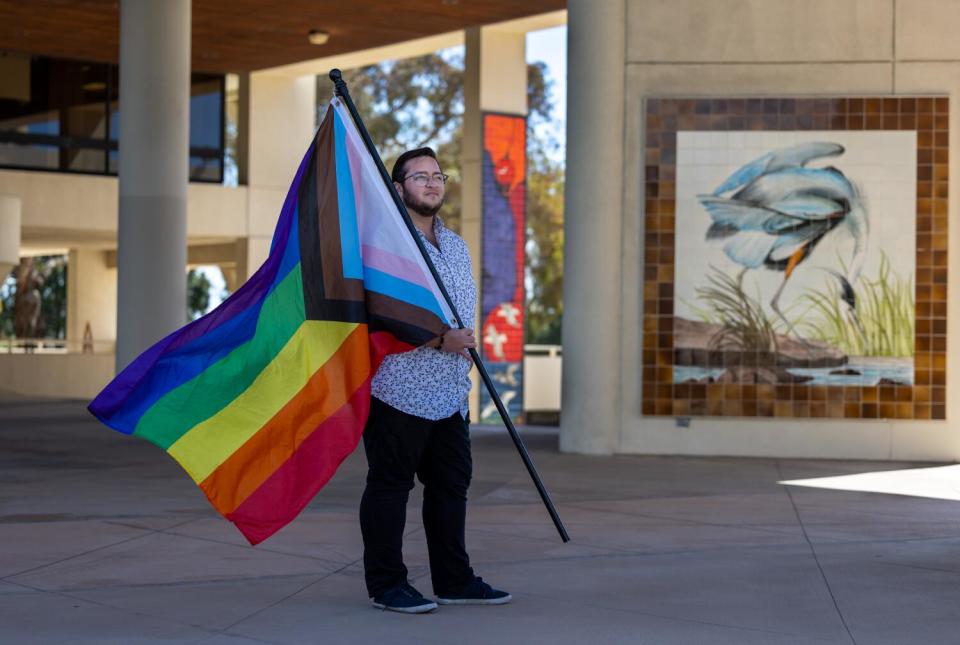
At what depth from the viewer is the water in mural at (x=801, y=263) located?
12.4m

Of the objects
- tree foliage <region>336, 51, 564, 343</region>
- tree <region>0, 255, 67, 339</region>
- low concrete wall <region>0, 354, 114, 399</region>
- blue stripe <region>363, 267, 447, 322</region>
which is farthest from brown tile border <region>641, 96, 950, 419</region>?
tree <region>0, 255, 67, 339</region>

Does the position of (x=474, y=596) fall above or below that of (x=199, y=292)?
below

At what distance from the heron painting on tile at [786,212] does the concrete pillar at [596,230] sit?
940 millimetres

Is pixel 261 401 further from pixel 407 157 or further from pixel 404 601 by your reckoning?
pixel 407 157

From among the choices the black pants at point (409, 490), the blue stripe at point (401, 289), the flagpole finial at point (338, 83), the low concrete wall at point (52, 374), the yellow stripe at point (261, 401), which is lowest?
the low concrete wall at point (52, 374)

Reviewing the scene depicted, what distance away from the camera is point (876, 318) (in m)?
12.4

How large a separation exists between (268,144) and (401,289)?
23159 millimetres

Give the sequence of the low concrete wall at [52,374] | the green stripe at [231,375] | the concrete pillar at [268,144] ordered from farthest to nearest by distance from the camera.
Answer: the concrete pillar at [268,144], the low concrete wall at [52,374], the green stripe at [231,375]

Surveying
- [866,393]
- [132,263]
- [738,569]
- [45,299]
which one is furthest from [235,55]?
[45,299]

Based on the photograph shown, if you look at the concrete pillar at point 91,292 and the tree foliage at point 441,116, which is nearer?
the concrete pillar at point 91,292

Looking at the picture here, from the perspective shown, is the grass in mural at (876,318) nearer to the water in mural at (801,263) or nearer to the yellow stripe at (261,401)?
the water in mural at (801,263)

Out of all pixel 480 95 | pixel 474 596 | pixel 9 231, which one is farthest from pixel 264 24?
pixel 474 596

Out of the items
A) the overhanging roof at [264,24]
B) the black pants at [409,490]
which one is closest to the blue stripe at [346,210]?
the black pants at [409,490]

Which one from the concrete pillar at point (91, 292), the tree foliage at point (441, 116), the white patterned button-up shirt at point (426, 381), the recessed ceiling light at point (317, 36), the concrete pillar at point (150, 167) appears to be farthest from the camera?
the tree foliage at point (441, 116)
